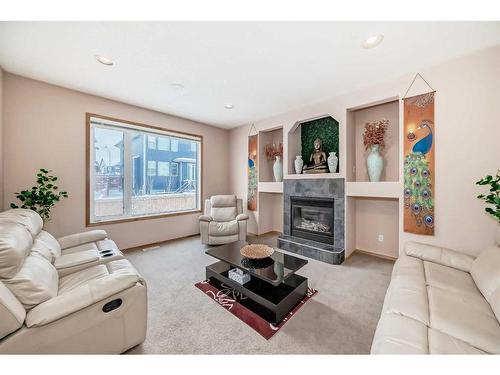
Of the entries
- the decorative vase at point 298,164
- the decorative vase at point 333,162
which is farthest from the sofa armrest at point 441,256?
the decorative vase at point 298,164

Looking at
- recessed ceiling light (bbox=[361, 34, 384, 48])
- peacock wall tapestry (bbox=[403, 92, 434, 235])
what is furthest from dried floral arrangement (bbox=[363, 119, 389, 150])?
recessed ceiling light (bbox=[361, 34, 384, 48])

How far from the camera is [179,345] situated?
4.70 feet

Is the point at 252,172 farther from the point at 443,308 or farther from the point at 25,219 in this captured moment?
the point at 443,308

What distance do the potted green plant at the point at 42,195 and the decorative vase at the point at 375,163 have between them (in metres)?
4.27

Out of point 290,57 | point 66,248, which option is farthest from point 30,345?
point 290,57

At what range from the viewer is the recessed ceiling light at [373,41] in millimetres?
1794

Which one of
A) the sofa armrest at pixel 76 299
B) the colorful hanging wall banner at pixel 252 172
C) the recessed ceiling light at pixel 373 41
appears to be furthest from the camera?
the colorful hanging wall banner at pixel 252 172

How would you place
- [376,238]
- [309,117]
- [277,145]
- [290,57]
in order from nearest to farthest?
1. [290,57]
2. [376,238]
3. [309,117]
4. [277,145]

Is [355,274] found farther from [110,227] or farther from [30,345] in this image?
[110,227]

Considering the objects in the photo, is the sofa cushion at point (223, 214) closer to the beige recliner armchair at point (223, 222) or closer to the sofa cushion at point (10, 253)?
the beige recliner armchair at point (223, 222)

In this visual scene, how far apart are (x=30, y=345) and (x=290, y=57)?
288cm

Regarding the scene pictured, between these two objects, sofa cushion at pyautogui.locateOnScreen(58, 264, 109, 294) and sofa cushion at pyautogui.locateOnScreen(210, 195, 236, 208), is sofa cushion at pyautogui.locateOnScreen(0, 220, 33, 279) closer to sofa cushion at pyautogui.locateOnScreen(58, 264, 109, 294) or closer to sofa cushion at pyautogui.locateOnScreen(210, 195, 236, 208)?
sofa cushion at pyautogui.locateOnScreen(58, 264, 109, 294)

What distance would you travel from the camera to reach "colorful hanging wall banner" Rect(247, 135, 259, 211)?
4.27m

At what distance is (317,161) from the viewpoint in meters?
3.44
